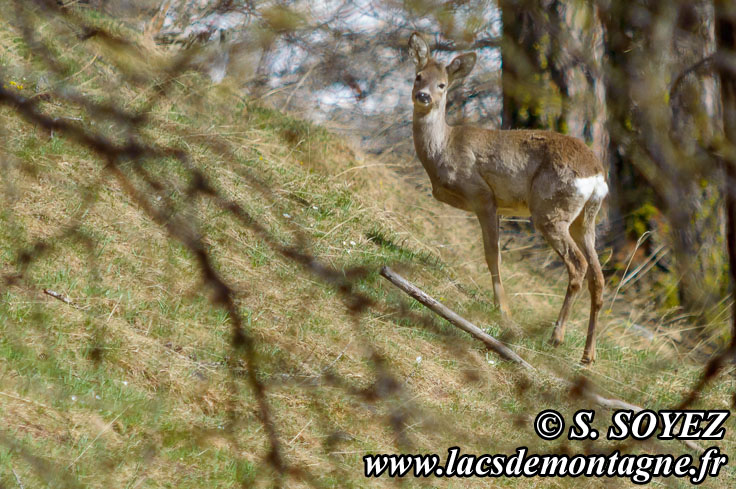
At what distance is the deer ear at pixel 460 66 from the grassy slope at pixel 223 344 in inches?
71.6

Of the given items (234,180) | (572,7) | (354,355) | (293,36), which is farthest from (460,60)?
(572,7)

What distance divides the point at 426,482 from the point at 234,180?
4493mm

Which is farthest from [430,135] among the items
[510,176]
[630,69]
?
[630,69]

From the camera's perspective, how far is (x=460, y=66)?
273 inches

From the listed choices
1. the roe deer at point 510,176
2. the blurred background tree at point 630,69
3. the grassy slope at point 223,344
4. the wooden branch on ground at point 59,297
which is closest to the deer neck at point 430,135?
the roe deer at point 510,176

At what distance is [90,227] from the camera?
5617 millimetres

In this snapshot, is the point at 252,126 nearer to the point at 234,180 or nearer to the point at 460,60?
the point at 234,180

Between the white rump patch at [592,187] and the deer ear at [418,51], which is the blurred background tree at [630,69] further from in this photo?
the deer ear at [418,51]

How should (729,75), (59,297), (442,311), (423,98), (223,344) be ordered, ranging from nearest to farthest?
(729,75), (442,311), (59,297), (223,344), (423,98)

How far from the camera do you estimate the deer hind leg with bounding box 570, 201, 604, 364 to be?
245 inches

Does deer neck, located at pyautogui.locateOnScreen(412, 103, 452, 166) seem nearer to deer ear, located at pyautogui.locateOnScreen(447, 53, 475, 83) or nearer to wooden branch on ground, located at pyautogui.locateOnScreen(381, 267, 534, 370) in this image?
deer ear, located at pyautogui.locateOnScreen(447, 53, 475, 83)

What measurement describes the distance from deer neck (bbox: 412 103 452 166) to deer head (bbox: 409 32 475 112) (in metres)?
0.09

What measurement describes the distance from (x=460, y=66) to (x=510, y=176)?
1115mm

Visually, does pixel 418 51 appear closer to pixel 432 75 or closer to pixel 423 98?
pixel 432 75
